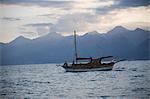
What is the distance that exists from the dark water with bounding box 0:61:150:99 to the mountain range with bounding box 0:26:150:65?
0.28 ft

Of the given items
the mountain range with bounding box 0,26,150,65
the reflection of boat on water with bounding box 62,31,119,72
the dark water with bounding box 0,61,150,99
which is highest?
the mountain range with bounding box 0,26,150,65

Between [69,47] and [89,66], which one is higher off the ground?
[69,47]

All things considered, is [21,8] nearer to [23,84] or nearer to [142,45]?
[23,84]

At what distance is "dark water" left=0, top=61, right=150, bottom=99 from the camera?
3758 millimetres

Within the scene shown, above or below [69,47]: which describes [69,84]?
below

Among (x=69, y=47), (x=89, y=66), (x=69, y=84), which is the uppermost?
(x=69, y=47)

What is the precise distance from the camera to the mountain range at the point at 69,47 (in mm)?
3752

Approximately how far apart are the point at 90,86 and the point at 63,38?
561 mm

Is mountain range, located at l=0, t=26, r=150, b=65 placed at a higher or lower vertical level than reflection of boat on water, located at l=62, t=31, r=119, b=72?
higher

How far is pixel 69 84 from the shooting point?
3.78 metres

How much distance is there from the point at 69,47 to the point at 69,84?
37cm

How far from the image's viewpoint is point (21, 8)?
377cm

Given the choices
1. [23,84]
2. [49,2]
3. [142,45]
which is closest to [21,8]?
[49,2]

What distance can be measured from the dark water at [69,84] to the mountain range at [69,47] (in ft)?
0.28
